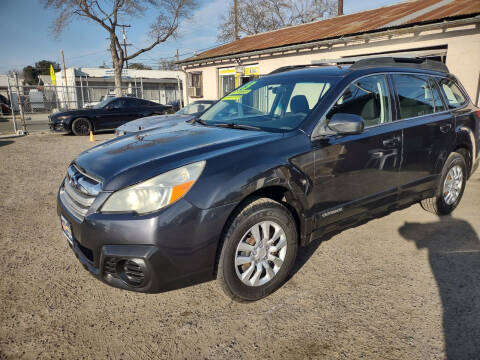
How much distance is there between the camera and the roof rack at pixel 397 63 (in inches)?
128

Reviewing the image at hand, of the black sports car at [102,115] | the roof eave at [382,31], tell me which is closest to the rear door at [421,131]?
the roof eave at [382,31]

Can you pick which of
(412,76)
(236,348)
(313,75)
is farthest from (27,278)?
(412,76)

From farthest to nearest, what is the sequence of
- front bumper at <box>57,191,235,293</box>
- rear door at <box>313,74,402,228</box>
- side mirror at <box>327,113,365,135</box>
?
rear door at <box>313,74,402,228</box> < side mirror at <box>327,113,365,135</box> < front bumper at <box>57,191,235,293</box>

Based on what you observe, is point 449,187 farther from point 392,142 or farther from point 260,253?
point 260,253

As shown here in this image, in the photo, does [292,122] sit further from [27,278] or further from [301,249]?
[27,278]

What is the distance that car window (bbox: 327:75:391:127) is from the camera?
118 inches

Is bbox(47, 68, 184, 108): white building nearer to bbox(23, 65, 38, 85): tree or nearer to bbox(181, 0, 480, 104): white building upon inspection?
bbox(181, 0, 480, 104): white building

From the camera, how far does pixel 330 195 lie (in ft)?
9.37

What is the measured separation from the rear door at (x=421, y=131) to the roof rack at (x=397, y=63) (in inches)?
5.9

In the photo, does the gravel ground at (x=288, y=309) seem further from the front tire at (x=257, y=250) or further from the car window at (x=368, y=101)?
the car window at (x=368, y=101)

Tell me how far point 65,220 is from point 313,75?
102 inches

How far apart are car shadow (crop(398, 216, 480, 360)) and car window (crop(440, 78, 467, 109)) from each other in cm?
143

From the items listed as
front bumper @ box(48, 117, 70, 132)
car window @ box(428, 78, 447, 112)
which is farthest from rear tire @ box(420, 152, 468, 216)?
front bumper @ box(48, 117, 70, 132)

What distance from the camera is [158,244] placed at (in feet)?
6.87
